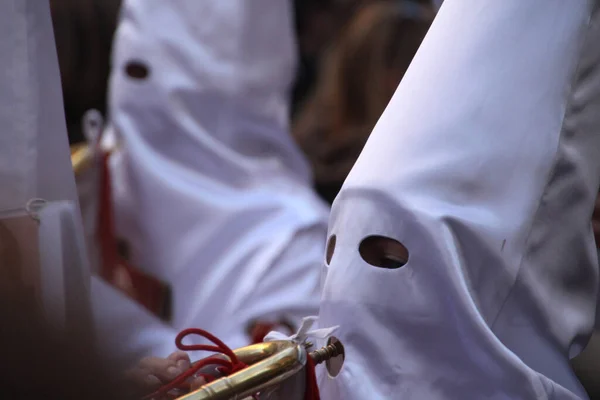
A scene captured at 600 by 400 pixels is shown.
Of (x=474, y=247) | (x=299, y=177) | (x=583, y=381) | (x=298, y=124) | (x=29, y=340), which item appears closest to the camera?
(x=29, y=340)

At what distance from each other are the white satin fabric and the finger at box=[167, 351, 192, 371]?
13cm

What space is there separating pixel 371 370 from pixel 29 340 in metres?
0.32

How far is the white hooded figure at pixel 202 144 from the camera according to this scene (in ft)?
5.13

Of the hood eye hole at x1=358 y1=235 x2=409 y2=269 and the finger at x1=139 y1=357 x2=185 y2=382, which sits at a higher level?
the hood eye hole at x1=358 y1=235 x2=409 y2=269

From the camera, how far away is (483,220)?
644 millimetres

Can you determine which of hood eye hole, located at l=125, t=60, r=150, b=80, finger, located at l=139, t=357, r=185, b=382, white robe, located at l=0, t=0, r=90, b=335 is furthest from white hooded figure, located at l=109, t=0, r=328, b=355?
finger, located at l=139, t=357, r=185, b=382

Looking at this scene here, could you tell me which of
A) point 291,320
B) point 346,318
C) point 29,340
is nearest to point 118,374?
point 29,340

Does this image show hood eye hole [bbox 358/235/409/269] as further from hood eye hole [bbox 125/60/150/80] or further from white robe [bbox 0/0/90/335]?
hood eye hole [bbox 125/60/150/80]

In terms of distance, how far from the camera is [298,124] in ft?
10.4

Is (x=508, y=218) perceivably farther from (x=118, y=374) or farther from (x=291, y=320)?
(x=291, y=320)

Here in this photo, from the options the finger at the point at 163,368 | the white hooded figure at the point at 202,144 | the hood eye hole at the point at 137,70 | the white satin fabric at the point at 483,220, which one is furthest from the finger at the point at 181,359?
the hood eye hole at the point at 137,70

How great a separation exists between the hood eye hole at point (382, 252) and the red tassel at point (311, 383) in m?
0.10

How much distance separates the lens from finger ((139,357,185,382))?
0.57 metres

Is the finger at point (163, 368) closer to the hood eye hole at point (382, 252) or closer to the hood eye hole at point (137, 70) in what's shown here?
the hood eye hole at point (382, 252)
